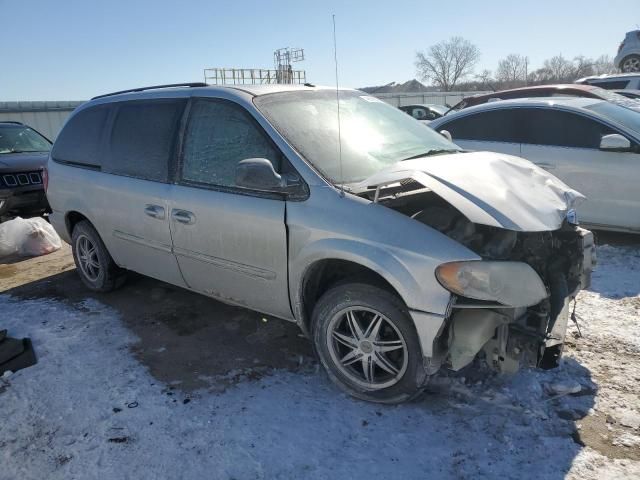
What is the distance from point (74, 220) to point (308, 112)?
290cm

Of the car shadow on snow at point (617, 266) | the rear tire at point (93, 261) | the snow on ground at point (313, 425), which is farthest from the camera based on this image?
the rear tire at point (93, 261)

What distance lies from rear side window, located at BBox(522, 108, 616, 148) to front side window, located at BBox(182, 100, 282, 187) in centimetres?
385

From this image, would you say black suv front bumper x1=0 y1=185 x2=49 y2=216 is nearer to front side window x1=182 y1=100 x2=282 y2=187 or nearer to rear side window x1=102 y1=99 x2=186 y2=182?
rear side window x1=102 y1=99 x2=186 y2=182

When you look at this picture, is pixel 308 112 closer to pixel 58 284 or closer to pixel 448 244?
pixel 448 244

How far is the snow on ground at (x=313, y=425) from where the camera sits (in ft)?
7.92

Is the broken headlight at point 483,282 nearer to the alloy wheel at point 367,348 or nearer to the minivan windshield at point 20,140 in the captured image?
the alloy wheel at point 367,348

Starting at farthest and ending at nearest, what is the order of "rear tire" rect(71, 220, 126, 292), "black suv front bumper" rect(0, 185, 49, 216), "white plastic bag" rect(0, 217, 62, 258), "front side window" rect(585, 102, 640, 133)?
"black suv front bumper" rect(0, 185, 49, 216) < "white plastic bag" rect(0, 217, 62, 258) < "front side window" rect(585, 102, 640, 133) < "rear tire" rect(71, 220, 126, 292)

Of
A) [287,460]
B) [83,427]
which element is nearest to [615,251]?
[287,460]

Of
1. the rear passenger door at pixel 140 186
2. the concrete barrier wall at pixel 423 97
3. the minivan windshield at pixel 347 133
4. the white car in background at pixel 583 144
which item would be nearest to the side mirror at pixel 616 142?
the white car in background at pixel 583 144

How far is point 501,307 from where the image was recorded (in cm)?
250

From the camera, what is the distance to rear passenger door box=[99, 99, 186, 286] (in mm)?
3752

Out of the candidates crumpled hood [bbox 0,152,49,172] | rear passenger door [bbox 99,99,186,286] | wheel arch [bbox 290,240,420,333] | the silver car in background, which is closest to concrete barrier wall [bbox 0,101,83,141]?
crumpled hood [bbox 0,152,49,172]

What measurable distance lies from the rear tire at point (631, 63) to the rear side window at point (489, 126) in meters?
12.6

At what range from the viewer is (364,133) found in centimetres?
342
